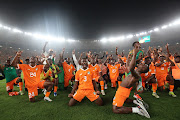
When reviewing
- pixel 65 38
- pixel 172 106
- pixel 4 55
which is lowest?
pixel 172 106

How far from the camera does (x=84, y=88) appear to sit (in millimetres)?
3436

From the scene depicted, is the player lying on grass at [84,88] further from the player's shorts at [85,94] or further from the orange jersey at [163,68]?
the orange jersey at [163,68]

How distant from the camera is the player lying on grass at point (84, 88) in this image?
3.41 metres

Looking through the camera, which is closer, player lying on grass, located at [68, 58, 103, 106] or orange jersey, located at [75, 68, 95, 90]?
player lying on grass, located at [68, 58, 103, 106]

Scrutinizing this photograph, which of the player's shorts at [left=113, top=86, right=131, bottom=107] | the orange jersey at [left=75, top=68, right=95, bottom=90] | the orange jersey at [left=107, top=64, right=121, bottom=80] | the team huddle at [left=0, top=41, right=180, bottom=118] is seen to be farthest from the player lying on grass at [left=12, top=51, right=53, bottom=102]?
the orange jersey at [left=107, top=64, right=121, bottom=80]

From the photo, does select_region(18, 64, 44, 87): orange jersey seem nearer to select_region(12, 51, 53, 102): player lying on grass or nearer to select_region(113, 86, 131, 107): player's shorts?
select_region(12, 51, 53, 102): player lying on grass

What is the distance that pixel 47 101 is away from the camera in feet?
13.2

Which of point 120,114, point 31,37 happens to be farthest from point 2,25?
point 120,114

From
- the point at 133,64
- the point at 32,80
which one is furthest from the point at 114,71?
the point at 32,80

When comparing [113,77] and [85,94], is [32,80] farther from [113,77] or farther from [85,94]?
[113,77]

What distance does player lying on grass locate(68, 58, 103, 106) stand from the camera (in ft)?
11.2

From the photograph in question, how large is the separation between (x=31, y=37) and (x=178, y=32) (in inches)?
1571

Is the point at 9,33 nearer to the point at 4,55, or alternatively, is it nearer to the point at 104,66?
the point at 4,55

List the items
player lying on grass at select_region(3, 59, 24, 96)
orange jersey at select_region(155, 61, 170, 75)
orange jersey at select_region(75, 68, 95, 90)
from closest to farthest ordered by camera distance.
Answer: orange jersey at select_region(75, 68, 95, 90) → player lying on grass at select_region(3, 59, 24, 96) → orange jersey at select_region(155, 61, 170, 75)
